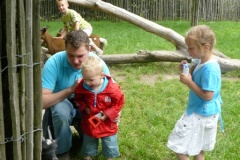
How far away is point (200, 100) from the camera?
3484 millimetres

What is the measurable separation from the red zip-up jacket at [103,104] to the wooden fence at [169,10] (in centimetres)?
1308

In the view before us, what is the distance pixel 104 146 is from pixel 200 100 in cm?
99

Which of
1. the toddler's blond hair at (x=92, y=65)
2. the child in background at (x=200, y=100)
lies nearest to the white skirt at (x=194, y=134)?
the child in background at (x=200, y=100)

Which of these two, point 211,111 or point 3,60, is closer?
point 3,60

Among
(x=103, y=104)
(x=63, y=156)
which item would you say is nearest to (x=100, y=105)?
(x=103, y=104)

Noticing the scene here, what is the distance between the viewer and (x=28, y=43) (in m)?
2.60

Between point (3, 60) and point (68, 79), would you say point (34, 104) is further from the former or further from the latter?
point (68, 79)

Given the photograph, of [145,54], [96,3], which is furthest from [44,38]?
Answer: [145,54]

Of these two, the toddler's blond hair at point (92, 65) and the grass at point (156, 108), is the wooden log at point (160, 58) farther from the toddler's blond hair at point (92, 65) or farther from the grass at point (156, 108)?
the toddler's blond hair at point (92, 65)

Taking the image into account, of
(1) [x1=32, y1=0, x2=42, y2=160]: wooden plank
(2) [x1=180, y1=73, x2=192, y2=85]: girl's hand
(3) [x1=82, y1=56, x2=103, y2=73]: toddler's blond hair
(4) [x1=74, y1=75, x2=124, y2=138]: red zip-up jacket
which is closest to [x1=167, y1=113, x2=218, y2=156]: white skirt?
(2) [x1=180, y1=73, x2=192, y2=85]: girl's hand

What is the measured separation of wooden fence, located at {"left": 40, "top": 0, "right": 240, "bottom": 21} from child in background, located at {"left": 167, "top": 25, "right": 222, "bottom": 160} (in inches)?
530

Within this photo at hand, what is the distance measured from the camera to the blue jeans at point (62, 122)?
3859 millimetres

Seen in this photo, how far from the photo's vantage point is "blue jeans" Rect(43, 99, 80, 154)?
386cm

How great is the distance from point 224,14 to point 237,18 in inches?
22.4
